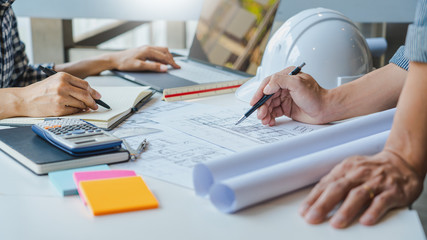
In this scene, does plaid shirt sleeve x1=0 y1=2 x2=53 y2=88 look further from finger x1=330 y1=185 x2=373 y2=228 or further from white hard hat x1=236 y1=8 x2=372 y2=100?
finger x1=330 y1=185 x2=373 y2=228

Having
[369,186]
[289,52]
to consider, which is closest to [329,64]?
[289,52]

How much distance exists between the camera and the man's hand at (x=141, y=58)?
1386mm

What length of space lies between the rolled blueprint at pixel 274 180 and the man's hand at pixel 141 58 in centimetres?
88

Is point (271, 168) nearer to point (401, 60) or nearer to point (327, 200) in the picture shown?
point (327, 200)

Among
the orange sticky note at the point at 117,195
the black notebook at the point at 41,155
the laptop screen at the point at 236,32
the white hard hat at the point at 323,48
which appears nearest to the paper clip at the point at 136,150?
the black notebook at the point at 41,155

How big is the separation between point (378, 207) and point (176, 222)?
8.7 inches

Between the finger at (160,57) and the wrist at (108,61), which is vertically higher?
the finger at (160,57)

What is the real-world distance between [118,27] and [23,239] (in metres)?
2.48

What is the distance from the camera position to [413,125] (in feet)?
1.92

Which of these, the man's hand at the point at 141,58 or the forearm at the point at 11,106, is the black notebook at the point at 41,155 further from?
the man's hand at the point at 141,58

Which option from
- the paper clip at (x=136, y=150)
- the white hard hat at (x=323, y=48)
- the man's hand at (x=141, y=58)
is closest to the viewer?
the paper clip at (x=136, y=150)

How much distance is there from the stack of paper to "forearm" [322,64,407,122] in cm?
28

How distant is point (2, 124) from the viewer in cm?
90

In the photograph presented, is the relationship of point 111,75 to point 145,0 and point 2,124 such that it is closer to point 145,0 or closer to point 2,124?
point 145,0
